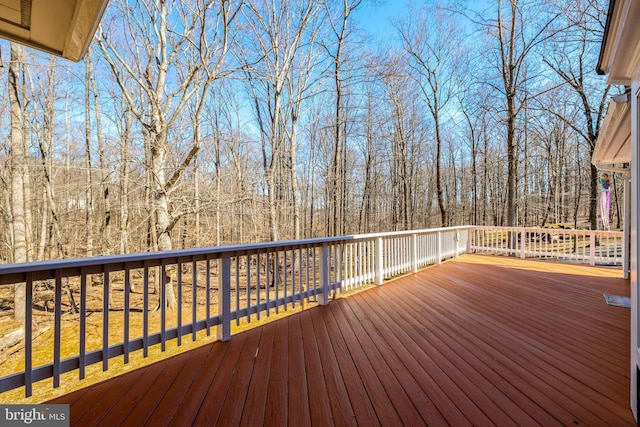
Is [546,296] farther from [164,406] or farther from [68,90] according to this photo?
[68,90]

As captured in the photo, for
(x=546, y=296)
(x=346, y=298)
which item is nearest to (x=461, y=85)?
(x=546, y=296)

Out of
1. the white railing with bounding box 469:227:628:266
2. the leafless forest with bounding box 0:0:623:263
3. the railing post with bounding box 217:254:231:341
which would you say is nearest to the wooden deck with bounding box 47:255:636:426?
the railing post with bounding box 217:254:231:341

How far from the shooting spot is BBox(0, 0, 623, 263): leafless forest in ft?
19.8

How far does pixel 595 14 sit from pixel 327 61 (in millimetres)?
8066

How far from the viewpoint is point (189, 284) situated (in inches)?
374

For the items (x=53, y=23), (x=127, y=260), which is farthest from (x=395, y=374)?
(x=53, y=23)

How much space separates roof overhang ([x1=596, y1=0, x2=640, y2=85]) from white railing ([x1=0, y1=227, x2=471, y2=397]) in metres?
3.00

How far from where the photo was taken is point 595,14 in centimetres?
774

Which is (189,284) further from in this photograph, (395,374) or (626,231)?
(626,231)

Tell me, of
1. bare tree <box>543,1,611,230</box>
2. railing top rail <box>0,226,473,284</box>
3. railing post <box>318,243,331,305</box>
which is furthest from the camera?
bare tree <box>543,1,611,230</box>

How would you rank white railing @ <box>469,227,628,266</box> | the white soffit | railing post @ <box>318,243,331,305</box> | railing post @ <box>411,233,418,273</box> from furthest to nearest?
1. white railing @ <box>469,227,628,266</box>
2. railing post @ <box>411,233,418,273</box>
3. railing post @ <box>318,243,331,305</box>
4. the white soffit

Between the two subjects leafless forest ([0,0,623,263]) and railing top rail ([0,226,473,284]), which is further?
leafless forest ([0,0,623,263])

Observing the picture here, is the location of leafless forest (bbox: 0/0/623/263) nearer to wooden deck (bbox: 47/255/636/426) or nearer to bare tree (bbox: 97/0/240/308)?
bare tree (bbox: 97/0/240/308)

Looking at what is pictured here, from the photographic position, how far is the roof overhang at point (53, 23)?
153 centimetres
